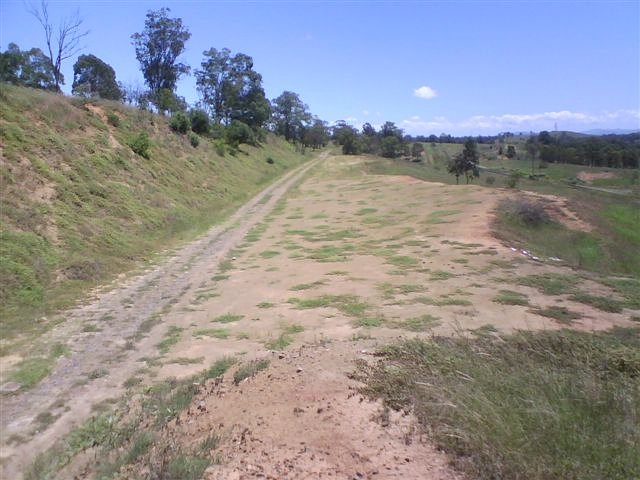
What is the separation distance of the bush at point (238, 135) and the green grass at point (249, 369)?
38.7 meters

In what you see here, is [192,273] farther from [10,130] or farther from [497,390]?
[497,390]

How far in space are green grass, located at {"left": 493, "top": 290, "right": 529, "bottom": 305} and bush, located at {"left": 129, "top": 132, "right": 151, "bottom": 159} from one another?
16.9 m

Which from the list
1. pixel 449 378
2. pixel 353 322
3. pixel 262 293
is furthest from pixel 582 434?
pixel 262 293

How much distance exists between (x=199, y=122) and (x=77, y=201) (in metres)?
28.9

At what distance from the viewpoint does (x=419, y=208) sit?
19922 millimetres

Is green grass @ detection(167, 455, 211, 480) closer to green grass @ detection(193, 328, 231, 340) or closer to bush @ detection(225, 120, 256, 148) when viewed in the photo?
green grass @ detection(193, 328, 231, 340)

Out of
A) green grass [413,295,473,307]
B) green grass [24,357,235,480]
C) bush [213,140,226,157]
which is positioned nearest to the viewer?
green grass [24,357,235,480]

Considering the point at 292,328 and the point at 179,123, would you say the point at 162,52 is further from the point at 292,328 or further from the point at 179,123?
the point at 292,328

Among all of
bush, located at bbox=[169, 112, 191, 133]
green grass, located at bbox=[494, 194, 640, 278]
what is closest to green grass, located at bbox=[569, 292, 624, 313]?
green grass, located at bbox=[494, 194, 640, 278]

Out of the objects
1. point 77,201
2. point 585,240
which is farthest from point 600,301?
point 77,201

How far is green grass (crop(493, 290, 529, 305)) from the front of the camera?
312 inches

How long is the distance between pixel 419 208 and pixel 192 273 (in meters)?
11.5

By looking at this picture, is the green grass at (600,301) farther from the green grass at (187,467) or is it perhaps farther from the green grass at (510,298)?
the green grass at (187,467)

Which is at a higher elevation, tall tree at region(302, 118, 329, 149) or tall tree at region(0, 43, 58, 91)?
tall tree at region(0, 43, 58, 91)
